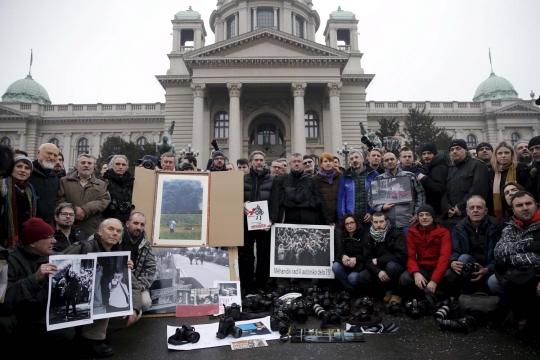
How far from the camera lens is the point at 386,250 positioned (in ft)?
20.3

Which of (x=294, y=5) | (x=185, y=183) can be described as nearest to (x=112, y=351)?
(x=185, y=183)

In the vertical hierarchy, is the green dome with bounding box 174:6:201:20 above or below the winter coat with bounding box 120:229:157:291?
above

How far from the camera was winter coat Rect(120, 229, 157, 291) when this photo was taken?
5.00 m

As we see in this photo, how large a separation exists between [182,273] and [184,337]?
161 cm

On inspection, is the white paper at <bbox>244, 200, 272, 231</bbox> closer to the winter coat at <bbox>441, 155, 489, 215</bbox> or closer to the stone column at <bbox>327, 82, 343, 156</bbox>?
the winter coat at <bbox>441, 155, 489, 215</bbox>

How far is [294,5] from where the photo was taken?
47.2 meters

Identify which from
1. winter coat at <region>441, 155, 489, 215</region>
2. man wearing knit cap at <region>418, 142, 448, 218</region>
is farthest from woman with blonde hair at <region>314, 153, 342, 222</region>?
winter coat at <region>441, 155, 489, 215</region>

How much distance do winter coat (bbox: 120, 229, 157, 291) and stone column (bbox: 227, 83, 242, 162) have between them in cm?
2634

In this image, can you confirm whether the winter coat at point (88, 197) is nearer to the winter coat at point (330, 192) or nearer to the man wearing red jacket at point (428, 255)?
the winter coat at point (330, 192)

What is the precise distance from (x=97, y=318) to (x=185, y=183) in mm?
2743

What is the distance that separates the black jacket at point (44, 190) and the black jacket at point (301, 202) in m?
3.83

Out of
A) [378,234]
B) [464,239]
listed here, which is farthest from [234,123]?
[464,239]

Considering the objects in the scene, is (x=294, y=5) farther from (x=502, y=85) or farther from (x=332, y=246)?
(x=332, y=246)

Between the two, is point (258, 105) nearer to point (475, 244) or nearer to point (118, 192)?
point (118, 192)
